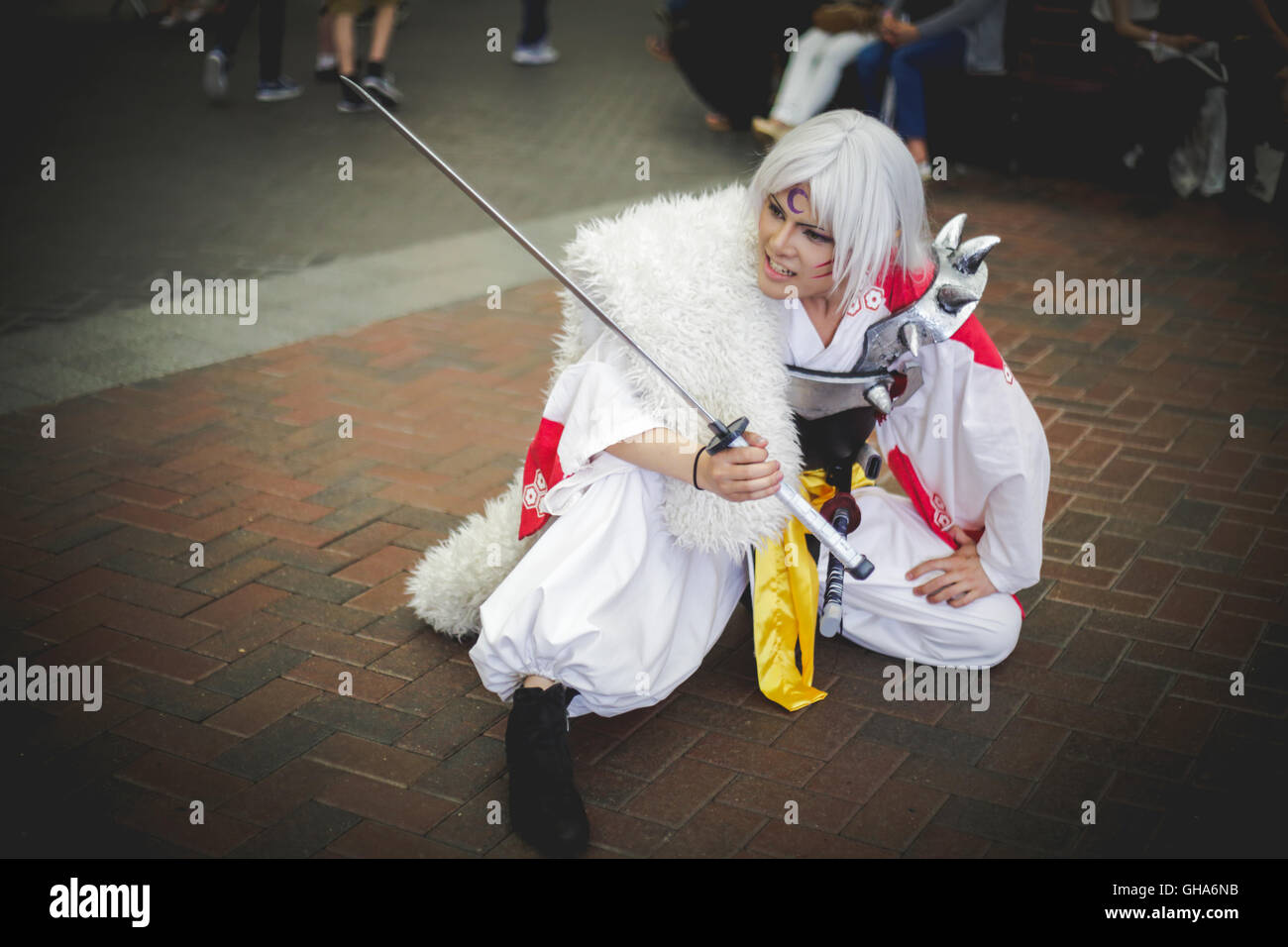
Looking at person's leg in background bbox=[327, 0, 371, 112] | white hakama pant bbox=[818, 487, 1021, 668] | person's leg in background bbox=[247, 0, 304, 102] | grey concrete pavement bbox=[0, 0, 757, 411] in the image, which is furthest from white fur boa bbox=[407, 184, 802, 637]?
person's leg in background bbox=[247, 0, 304, 102]

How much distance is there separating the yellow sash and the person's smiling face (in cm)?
56

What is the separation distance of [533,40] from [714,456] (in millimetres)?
7980

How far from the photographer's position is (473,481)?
3.95 m

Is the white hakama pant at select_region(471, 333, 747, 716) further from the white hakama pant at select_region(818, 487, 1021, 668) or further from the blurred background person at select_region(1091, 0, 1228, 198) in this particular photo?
the blurred background person at select_region(1091, 0, 1228, 198)

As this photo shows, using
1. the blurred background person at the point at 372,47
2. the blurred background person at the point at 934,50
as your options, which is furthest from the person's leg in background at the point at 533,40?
the blurred background person at the point at 934,50

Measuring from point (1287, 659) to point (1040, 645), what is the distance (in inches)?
22.5

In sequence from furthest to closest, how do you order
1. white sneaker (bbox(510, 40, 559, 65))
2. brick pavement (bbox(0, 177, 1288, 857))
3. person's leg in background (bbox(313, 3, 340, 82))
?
white sneaker (bbox(510, 40, 559, 65)) < person's leg in background (bbox(313, 3, 340, 82)) < brick pavement (bbox(0, 177, 1288, 857))

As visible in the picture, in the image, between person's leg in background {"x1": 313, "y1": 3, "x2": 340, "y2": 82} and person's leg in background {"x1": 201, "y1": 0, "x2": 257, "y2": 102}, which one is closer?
person's leg in background {"x1": 201, "y1": 0, "x2": 257, "y2": 102}

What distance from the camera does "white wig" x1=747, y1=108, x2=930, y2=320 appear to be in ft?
8.29

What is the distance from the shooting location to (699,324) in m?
2.60

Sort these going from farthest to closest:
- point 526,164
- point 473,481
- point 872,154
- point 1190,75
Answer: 1. point 526,164
2. point 1190,75
3. point 473,481
4. point 872,154

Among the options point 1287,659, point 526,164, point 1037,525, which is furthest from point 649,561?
point 526,164

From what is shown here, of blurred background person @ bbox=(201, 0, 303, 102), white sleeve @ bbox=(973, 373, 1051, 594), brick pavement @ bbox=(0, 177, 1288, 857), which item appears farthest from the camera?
blurred background person @ bbox=(201, 0, 303, 102)
